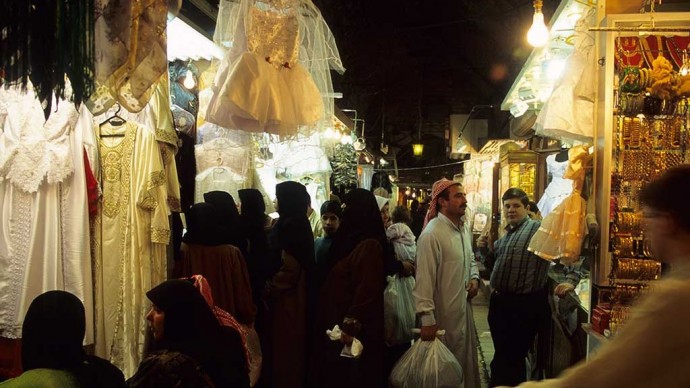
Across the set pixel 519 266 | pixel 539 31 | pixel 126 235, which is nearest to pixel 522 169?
pixel 519 266

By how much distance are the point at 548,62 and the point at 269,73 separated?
347 centimetres

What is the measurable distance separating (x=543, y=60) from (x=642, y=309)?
16.4 ft

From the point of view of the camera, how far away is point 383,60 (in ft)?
67.8

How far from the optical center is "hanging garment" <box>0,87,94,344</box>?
3.19 metres

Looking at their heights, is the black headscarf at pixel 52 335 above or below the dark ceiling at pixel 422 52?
below

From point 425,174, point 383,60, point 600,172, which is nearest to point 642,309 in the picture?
point 600,172

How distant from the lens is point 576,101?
430 centimetres

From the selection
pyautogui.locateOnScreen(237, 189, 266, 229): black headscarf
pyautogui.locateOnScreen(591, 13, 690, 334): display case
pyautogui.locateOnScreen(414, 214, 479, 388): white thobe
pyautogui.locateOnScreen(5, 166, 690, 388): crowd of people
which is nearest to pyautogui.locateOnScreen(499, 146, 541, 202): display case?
pyautogui.locateOnScreen(5, 166, 690, 388): crowd of people

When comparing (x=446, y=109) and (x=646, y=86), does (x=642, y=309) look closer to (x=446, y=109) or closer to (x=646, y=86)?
(x=646, y=86)

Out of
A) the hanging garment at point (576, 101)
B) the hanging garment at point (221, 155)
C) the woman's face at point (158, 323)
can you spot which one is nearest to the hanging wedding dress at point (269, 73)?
the hanging garment at point (221, 155)

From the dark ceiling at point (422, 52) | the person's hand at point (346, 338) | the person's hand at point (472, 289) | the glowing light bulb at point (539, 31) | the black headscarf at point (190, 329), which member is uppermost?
the dark ceiling at point (422, 52)

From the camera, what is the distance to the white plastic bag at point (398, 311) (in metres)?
5.89

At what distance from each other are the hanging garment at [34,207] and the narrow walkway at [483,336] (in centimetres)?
572

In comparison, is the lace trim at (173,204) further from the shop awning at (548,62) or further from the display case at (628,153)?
the shop awning at (548,62)
